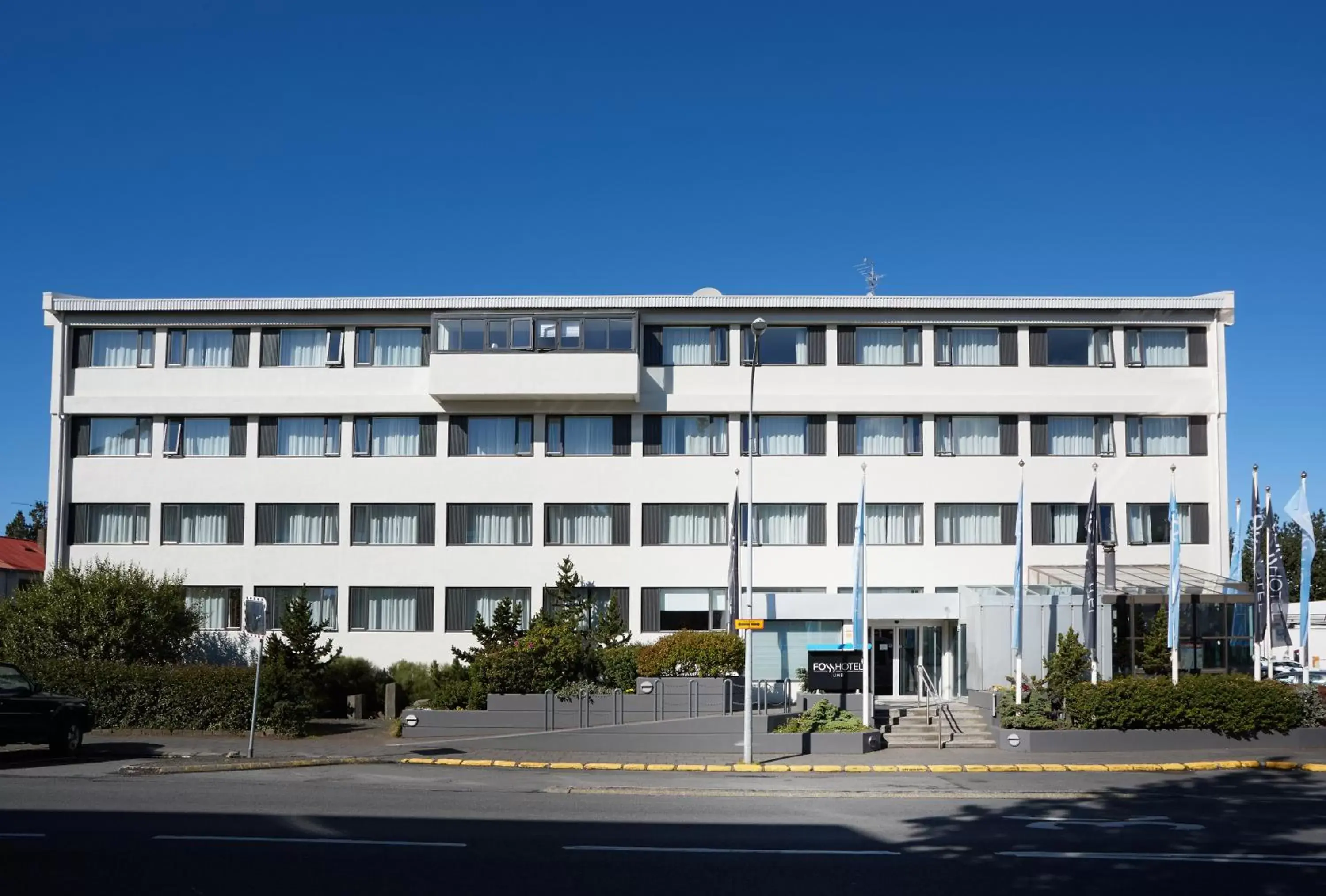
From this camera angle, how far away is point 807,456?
1507 inches

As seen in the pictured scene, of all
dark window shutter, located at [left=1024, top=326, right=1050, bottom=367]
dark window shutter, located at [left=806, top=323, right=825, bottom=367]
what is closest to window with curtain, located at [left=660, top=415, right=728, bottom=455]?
dark window shutter, located at [left=806, top=323, right=825, bottom=367]

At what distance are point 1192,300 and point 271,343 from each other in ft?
98.0

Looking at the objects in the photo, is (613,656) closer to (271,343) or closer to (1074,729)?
(1074,729)

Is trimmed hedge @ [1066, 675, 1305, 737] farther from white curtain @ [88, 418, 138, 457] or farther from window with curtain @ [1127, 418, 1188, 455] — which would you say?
white curtain @ [88, 418, 138, 457]

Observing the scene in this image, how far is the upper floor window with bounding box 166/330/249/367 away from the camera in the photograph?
129 feet

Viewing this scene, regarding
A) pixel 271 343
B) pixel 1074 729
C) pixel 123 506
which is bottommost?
pixel 1074 729

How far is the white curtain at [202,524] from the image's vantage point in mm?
39031

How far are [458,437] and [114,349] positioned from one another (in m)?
11.9

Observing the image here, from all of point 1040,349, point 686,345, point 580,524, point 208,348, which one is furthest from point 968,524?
point 208,348

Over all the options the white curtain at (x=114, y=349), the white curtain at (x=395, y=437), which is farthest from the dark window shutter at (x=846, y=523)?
the white curtain at (x=114, y=349)

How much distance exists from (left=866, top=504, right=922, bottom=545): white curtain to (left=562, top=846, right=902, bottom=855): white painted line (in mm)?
24802

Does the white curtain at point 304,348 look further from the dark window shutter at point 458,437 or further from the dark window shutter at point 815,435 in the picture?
the dark window shutter at point 815,435

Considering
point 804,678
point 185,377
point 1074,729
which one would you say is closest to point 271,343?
point 185,377

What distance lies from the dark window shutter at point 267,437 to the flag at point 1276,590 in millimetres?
29474
